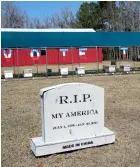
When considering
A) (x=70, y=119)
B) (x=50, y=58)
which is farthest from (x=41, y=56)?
(x=70, y=119)

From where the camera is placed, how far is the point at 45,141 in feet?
16.4

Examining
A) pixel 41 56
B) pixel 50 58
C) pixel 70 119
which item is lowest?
pixel 70 119

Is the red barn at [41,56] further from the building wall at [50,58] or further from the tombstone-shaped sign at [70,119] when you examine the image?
the tombstone-shaped sign at [70,119]

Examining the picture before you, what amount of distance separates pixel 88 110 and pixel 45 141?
0.94 metres

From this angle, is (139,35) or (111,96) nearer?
(111,96)

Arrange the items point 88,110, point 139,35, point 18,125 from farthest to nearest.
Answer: point 139,35, point 18,125, point 88,110

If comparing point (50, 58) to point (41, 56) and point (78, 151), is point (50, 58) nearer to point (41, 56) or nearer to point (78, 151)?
point (41, 56)

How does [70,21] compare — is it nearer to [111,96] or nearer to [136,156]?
[111,96]

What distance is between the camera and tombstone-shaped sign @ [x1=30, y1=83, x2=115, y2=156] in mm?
4941

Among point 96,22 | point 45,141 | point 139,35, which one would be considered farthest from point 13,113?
point 96,22

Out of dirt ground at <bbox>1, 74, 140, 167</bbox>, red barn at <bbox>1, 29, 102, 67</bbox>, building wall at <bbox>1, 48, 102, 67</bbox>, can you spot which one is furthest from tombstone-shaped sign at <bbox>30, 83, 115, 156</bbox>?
building wall at <bbox>1, 48, 102, 67</bbox>

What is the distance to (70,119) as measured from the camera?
5.14 metres

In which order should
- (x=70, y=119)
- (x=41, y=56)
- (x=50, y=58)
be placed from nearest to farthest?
(x=70, y=119) < (x=41, y=56) < (x=50, y=58)

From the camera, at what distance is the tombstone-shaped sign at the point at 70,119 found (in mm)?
4941
